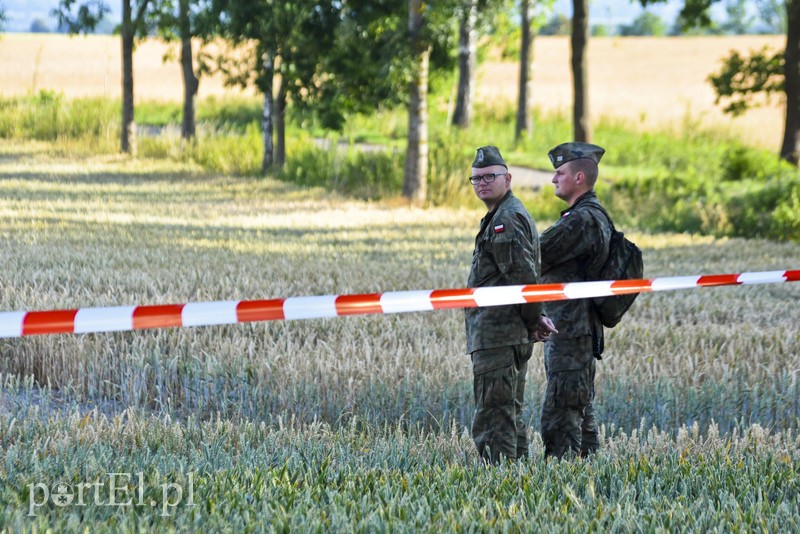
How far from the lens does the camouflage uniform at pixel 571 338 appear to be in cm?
571

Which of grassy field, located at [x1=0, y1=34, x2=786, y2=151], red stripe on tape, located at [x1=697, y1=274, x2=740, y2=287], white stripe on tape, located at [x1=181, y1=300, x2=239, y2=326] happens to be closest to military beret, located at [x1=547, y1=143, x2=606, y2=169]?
red stripe on tape, located at [x1=697, y1=274, x2=740, y2=287]

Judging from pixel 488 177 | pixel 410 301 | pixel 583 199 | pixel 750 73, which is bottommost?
pixel 410 301

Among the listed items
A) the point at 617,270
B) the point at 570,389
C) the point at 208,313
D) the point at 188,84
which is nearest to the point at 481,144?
the point at 188,84

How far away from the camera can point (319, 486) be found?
4.39 m

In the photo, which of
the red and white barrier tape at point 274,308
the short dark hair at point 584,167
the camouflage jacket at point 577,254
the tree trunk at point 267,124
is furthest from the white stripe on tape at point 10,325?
the tree trunk at point 267,124

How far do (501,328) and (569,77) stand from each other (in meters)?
61.4

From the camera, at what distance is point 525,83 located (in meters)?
34.7

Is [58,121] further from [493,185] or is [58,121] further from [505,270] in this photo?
[505,270]

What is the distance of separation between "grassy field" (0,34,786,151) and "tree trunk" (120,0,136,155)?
13.1 metres

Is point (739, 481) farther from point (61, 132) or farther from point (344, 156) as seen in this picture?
point (61, 132)

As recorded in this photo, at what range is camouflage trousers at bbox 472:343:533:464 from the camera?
5.38 m

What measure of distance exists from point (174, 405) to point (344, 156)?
18020mm

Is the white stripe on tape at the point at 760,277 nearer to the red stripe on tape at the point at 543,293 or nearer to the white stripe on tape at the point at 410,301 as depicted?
Answer: the red stripe on tape at the point at 543,293

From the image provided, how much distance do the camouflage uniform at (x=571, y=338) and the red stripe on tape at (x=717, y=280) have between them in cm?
120
